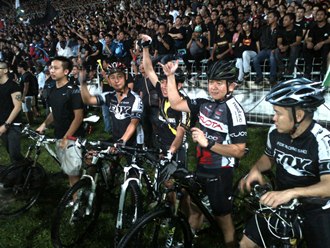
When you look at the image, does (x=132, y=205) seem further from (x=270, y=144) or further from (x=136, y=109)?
(x=270, y=144)

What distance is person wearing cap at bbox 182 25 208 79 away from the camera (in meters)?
11.2

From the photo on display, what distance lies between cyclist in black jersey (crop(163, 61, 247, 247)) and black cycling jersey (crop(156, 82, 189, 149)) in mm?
843

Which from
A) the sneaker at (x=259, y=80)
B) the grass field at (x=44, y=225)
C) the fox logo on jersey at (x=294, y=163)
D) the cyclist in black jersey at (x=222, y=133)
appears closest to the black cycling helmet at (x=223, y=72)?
the cyclist in black jersey at (x=222, y=133)

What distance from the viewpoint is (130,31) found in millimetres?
14570

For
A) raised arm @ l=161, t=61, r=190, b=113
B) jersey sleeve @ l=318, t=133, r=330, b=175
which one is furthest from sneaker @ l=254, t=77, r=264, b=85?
jersey sleeve @ l=318, t=133, r=330, b=175

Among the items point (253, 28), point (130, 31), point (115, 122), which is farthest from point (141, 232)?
point (130, 31)

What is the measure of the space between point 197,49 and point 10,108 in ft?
22.0

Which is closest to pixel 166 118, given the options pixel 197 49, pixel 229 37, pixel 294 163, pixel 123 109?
pixel 123 109

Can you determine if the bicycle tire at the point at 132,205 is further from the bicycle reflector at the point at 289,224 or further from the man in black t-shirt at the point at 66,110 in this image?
the bicycle reflector at the point at 289,224

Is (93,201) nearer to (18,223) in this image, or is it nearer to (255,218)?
(18,223)

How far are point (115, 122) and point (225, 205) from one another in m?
2.16

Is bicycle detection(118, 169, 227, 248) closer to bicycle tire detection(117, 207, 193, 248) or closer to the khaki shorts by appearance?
bicycle tire detection(117, 207, 193, 248)

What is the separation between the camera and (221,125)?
3773 mm

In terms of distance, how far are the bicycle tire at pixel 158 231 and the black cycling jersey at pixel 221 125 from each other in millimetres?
774
